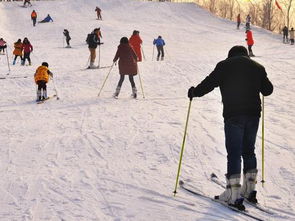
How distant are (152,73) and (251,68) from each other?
12628 millimetres

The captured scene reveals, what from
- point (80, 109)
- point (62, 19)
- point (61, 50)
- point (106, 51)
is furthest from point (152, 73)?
point (62, 19)

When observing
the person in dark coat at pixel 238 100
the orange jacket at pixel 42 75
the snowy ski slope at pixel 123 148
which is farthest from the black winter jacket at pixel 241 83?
the orange jacket at pixel 42 75

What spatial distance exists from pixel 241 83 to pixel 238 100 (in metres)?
0.18

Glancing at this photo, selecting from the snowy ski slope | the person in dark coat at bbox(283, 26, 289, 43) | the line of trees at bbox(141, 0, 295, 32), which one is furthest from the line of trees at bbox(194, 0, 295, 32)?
the snowy ski slope

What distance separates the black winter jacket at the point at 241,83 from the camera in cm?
483

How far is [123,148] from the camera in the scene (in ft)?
24.7

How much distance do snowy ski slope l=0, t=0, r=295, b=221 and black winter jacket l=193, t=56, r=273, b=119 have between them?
1.10 meters

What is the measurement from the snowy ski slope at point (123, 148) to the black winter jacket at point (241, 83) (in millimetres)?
1099

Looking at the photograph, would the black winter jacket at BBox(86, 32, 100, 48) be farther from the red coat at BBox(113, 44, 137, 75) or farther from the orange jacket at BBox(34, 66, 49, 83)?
the red coat at BBox(113, 44, 137, 75)

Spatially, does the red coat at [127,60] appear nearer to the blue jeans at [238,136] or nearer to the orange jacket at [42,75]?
the orange jacket at [42,75]

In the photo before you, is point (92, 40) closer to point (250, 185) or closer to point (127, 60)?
point (127, 60)

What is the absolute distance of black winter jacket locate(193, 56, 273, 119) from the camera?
483cm

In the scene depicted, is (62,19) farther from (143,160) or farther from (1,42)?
(143,160)

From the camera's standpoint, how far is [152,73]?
17.4m
